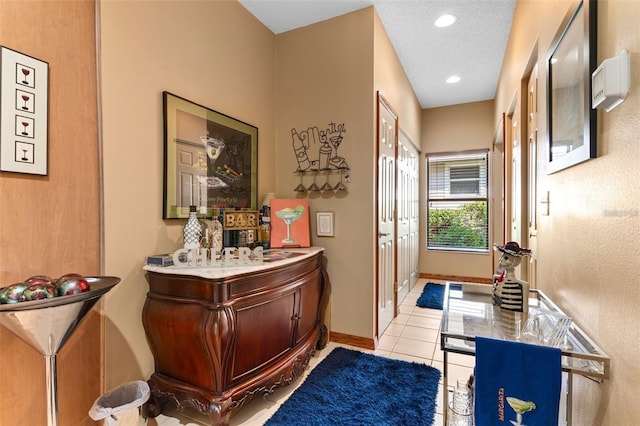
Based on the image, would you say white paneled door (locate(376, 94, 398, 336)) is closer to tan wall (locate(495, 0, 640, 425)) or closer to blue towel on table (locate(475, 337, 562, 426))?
tan wall (locate(495, 0, 640, 425))

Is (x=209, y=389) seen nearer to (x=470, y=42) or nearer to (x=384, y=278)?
(x=384, y=278)

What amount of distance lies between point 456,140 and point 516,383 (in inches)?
190

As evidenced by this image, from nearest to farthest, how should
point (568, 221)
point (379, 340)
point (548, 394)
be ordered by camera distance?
1. point (548, 394)
2. point (568, 221)
3. point (379, 340)

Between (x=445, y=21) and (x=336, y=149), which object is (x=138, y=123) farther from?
(x=445, y=21)

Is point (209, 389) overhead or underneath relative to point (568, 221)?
underneath

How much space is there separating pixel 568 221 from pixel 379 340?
80.0 inches

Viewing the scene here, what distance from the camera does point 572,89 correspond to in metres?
1.18

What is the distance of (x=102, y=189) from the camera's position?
1.62m

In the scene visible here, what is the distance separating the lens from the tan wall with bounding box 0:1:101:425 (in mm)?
1294

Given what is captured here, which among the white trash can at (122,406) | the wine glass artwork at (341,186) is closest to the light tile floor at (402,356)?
the white trash can at (122,406)

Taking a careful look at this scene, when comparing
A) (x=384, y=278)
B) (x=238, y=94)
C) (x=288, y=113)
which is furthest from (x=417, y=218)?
(x=238, y=94)

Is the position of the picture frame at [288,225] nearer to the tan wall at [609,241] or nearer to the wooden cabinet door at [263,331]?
the wooden cabinet door at [263,331]

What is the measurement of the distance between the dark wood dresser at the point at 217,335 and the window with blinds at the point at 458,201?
13.2ft

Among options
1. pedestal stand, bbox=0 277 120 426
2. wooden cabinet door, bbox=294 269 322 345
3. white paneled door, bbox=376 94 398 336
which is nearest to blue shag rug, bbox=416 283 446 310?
white paneled door, bbox=376 94 398 336
